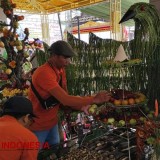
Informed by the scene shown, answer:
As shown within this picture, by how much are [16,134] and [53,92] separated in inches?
21.8

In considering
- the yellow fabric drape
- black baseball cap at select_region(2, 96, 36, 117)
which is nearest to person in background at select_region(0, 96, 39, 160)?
black baseball cap at select_region(2, 96, 36, 117)

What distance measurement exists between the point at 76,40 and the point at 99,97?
4.20ft

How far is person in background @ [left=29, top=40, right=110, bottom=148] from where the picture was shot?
1747 mm

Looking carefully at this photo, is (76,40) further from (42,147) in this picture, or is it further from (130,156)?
(130,156)

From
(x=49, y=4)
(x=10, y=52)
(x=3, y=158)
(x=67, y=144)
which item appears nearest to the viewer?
(x=3, y=158)

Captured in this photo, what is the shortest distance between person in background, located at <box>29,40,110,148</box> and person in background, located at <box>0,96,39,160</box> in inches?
16.9

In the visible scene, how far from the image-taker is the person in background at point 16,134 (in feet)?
4.04

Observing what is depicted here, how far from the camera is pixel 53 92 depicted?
174cm

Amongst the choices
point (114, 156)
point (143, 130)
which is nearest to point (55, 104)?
point (114, 156)

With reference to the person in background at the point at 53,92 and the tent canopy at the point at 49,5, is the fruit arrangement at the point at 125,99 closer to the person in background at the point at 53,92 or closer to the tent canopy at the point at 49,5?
the person in background at the point at 53,92

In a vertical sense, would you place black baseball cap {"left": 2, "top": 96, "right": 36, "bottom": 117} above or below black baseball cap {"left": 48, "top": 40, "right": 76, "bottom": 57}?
below

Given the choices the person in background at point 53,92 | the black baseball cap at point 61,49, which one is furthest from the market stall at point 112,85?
the black baseball cap at point 61,49

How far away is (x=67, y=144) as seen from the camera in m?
2.09

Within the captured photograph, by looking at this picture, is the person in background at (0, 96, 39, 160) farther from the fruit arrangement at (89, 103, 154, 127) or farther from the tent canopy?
the tent canopy
